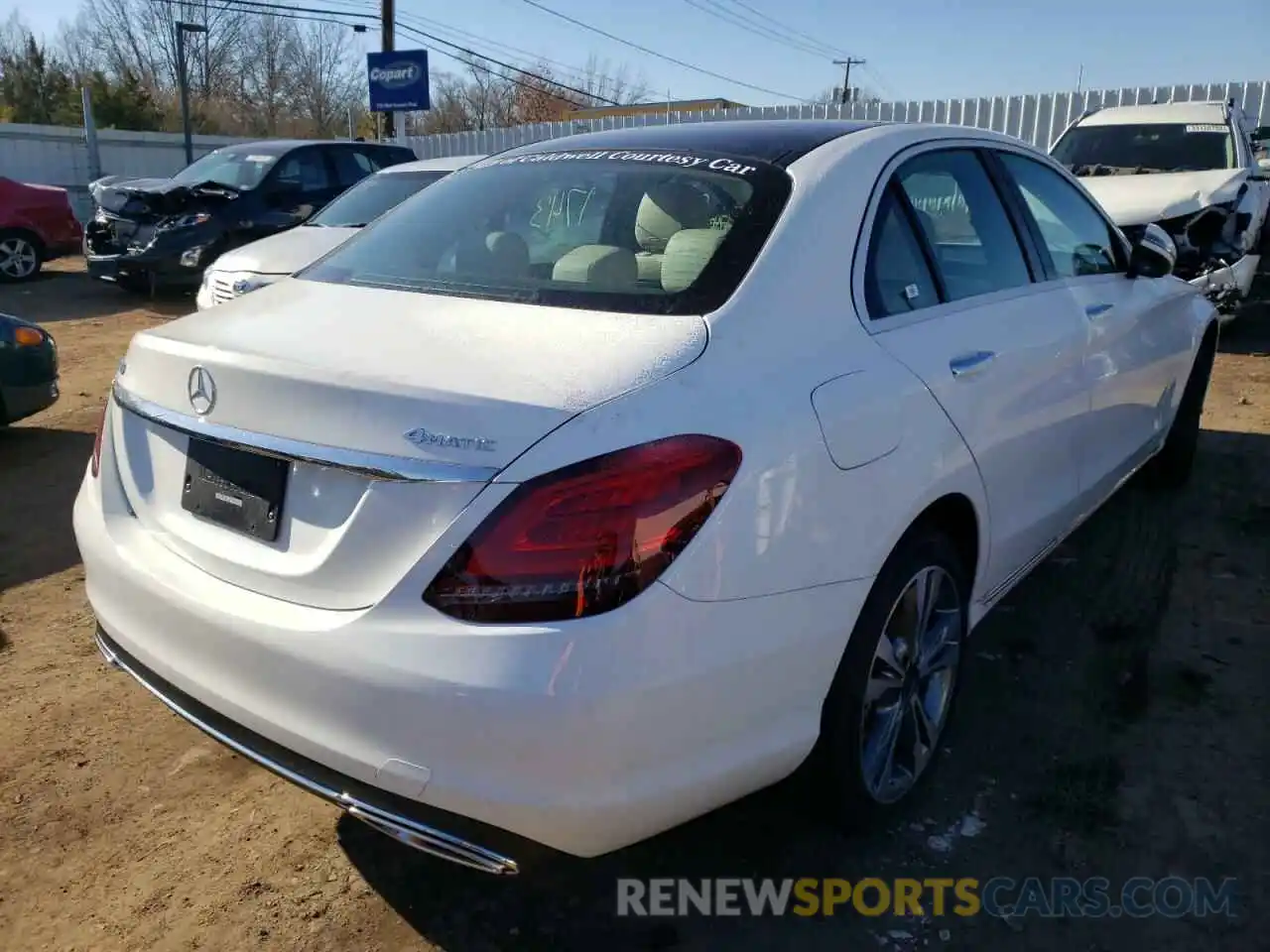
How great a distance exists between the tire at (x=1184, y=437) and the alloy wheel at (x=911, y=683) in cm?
279

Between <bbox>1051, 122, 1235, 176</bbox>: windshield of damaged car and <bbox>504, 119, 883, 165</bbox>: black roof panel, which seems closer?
<bbox>504, 119, 883, 165</bbox>: black roof panel

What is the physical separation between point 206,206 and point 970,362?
10.3 meters

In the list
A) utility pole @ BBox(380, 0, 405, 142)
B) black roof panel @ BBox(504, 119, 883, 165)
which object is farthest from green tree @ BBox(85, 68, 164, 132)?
black roof panel @ BBox(504, 119, 883, 165)

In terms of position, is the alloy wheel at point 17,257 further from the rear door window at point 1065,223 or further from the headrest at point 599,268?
the rear door window at point 1065,223

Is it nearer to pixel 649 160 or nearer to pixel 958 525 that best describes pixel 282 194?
pixel 649 160

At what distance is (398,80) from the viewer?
20109 mm

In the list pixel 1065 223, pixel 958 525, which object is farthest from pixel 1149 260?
pixel 958 525

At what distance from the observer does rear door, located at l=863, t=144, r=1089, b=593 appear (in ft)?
8.25

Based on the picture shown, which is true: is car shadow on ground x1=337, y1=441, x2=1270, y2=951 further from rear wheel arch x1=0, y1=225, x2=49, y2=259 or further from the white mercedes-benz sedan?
rear wheel arch x1=0, y1=225, x2=49, y2=259

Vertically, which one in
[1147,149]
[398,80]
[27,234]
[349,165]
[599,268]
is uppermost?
[398,80]

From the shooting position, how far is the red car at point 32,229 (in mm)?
12930

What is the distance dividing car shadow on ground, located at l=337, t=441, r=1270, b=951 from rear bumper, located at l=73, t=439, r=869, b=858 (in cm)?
51

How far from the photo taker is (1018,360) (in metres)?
2.87

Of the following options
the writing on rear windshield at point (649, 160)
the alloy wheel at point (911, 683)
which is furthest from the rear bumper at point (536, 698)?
the writing on rear windshield at point (649, 160)
